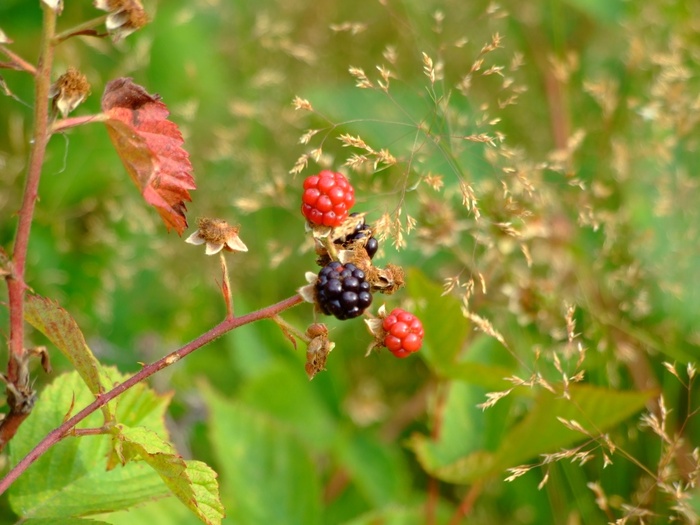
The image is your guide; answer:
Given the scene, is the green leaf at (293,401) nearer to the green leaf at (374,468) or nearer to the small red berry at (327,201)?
the green leaf at (374,468)

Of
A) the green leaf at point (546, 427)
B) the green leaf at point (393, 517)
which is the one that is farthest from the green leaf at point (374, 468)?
the green leaf at point (546, 427)

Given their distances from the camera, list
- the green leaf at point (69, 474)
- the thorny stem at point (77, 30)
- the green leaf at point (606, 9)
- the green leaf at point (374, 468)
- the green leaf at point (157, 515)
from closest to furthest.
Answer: the thorny stem at point (77, 30) → the green leaf at point (69, 474) → the green leaf at point (157, 515) → the green leaf at point (374, 468) → the green leaf at point (606, 9)

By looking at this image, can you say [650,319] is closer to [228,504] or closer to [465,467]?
[465,467]

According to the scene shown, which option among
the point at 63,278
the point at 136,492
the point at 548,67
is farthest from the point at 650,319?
the point at 63,278

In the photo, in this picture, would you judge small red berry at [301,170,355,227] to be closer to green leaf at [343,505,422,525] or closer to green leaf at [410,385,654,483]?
green leaf at [410,385,654,483]

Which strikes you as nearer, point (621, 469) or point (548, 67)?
point (621, 469)

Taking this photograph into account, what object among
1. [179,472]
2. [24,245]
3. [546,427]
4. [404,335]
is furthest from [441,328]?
[24,245]

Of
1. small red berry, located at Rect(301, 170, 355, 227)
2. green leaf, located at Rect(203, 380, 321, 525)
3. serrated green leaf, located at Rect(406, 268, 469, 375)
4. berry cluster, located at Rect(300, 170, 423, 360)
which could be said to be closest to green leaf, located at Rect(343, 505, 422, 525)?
green leaf, located at Rect(203, 380, 321, 525)

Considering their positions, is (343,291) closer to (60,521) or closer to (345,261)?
(345,261)
